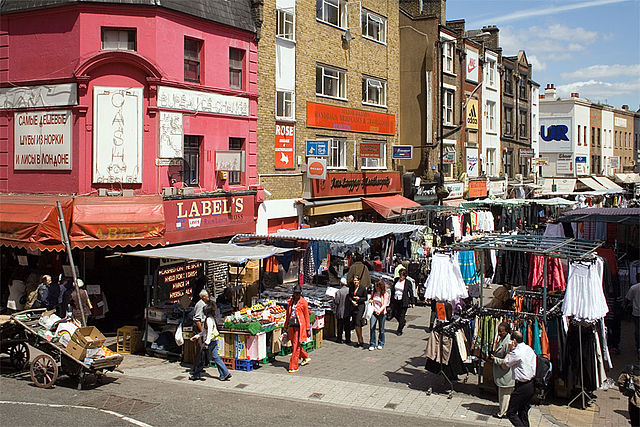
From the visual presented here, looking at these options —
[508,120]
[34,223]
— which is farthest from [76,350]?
[508,120]

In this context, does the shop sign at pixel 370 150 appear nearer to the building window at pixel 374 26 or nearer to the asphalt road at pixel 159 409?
the building window at pixel 374 26

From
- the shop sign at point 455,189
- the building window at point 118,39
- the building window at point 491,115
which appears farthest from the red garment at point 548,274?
the building window at point 491,115

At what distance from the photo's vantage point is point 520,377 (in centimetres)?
1092

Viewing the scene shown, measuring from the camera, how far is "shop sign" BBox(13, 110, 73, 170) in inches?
768

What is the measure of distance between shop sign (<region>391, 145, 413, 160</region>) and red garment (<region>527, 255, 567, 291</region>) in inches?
769

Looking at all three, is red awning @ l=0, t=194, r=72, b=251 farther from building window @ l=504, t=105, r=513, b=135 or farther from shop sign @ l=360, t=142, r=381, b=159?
building window @ l=504, t=105, r=513, b=135

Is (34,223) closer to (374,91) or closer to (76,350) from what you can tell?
(76,350)

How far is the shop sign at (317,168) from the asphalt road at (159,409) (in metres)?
14.5

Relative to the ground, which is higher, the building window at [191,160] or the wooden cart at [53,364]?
the building window at [191,160]

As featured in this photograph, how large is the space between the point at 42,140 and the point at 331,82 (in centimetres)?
1394

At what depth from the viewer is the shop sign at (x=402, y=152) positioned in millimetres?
33625

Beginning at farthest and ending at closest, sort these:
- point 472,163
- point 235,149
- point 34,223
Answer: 1. point 472,163
2. point 235,149
3. point 34,223

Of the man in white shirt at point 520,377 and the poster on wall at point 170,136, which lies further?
the poster on wall at point 170,136

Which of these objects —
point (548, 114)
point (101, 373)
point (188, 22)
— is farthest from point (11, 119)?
point (548, 114)
